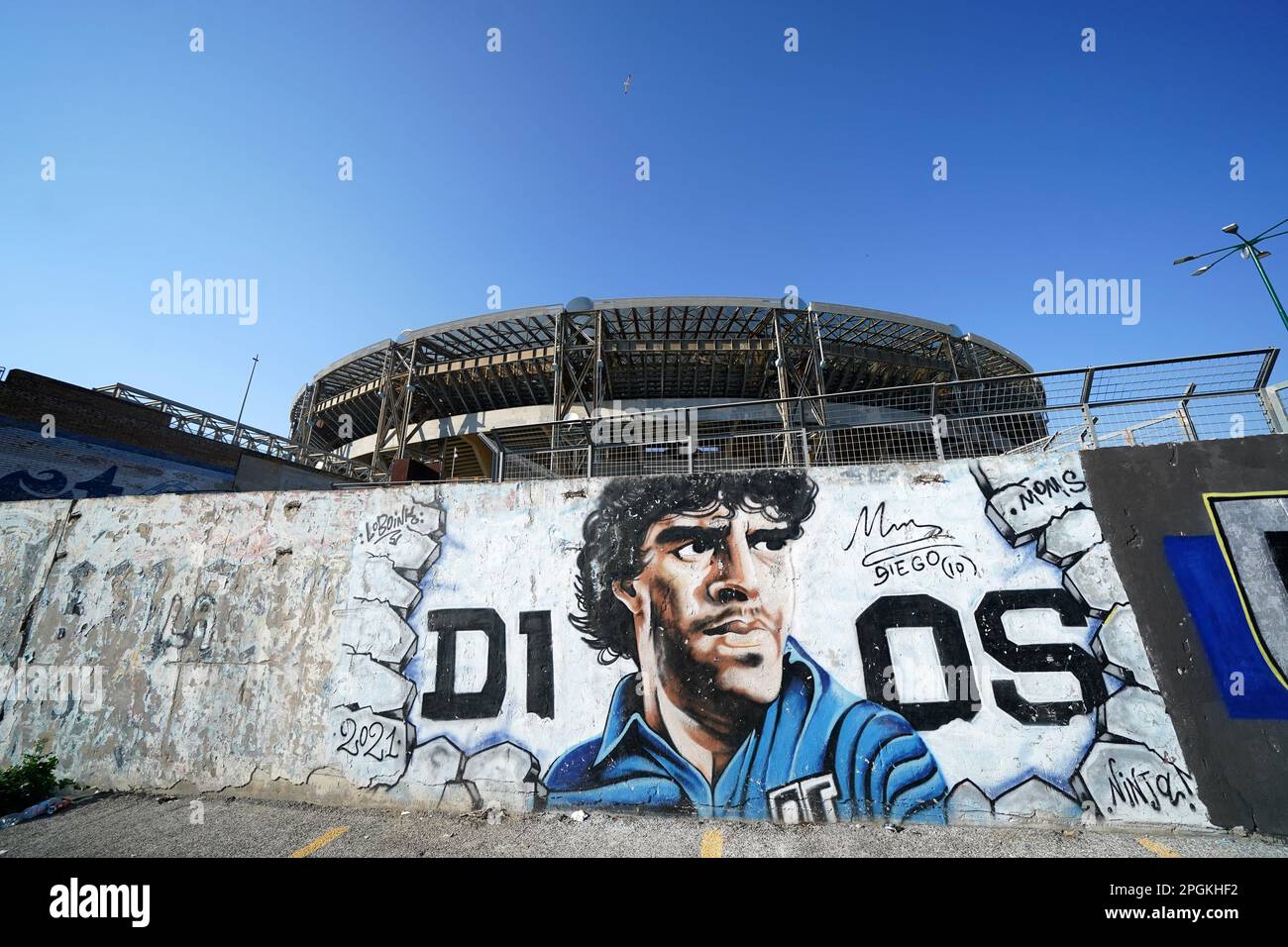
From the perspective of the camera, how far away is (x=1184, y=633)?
4.66 meters

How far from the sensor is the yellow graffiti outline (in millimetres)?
4469

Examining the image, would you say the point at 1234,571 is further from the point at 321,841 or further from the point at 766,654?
the point at 321,841

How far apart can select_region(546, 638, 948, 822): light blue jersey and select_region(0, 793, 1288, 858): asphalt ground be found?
16cm

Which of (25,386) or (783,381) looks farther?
(783,381)

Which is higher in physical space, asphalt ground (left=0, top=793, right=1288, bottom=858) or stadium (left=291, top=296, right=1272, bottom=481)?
stadium (left=291, top=296, right=1272, bottom=481)

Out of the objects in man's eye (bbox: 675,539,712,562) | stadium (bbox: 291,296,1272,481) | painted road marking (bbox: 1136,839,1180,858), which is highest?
stadium (bbox: 291,296,1272,481)

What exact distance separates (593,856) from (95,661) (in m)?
6.73

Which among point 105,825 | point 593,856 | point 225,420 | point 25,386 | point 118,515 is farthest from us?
point 225,420

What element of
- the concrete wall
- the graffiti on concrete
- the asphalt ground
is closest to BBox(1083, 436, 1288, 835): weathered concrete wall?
the asphalt ground

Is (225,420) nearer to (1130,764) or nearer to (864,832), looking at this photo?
(864,832)

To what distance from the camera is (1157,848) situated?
4035 mm

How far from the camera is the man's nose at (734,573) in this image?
5297 mm

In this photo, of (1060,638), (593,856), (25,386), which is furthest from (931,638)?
(25,386)

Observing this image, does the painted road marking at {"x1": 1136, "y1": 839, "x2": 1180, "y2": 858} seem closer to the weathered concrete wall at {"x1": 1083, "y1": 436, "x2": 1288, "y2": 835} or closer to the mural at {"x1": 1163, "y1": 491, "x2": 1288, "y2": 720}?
the weathered concrete wall at {"x1": 1083, "y1": 436, "x2": 1288, "y2": 835}
